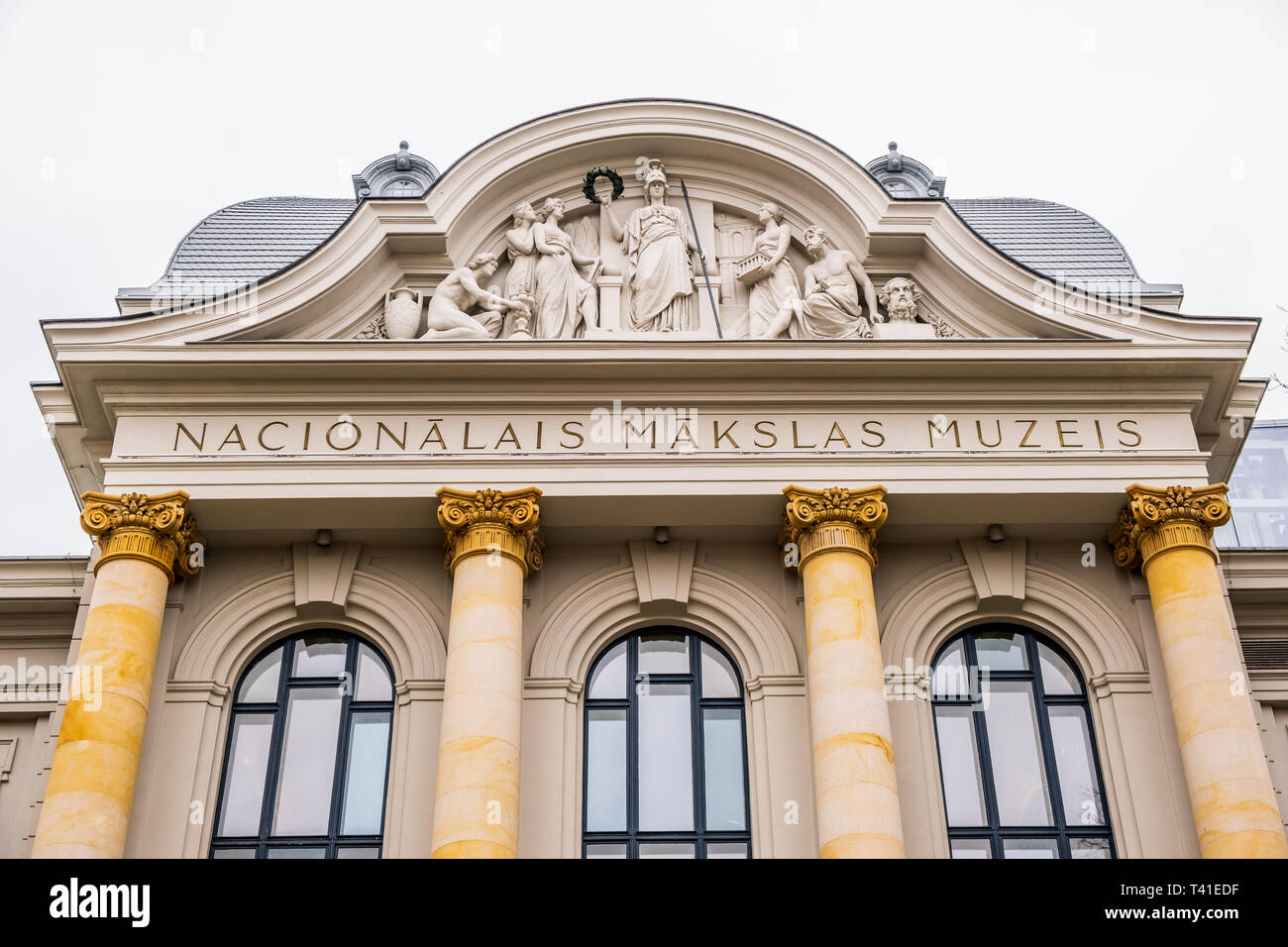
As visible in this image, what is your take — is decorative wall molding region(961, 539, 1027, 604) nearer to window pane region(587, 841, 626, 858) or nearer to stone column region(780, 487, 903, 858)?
stone column region(780, 487, 903, 858)

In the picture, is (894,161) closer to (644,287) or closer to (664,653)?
(644,287)

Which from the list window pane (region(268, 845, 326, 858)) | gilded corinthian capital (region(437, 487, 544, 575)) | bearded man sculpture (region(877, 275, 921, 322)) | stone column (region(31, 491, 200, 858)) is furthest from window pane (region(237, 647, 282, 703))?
bearded man sculpture (region(877, 275, 921, 322))

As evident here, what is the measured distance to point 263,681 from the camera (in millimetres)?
17406

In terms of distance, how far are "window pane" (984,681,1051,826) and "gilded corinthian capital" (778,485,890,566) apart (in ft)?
6.50

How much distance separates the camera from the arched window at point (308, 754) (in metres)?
16.3

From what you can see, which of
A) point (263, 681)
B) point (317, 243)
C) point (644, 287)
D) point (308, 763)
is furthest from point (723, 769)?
point (317, 243)

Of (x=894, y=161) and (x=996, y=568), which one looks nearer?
(x=996, y=568)

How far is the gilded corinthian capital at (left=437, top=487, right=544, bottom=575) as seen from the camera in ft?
55.5

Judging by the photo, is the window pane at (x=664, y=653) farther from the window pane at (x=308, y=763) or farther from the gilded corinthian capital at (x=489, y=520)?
the window pane at (x=308, y=763)

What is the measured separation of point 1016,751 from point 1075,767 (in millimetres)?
607

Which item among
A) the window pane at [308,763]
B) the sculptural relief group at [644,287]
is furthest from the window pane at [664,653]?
the sculptural relief group at [644,287]
